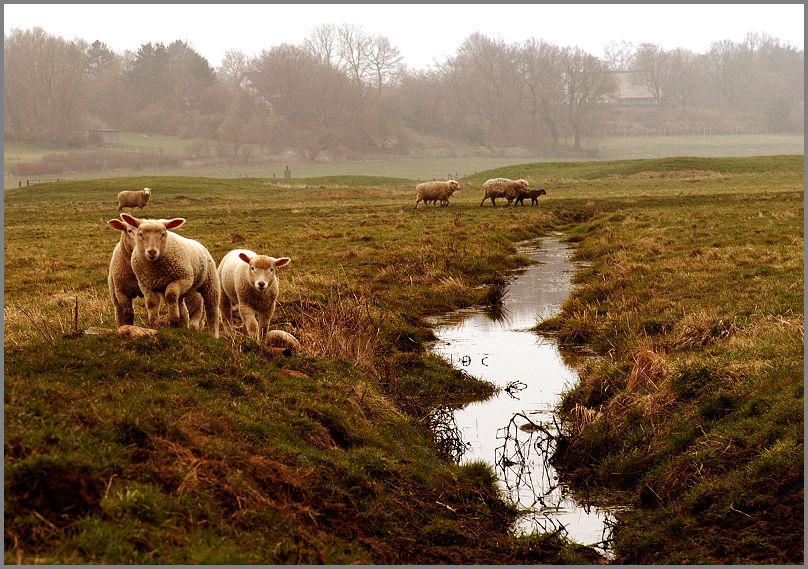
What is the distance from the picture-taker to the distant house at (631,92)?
170 metres

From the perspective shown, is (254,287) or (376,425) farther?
(254,287)

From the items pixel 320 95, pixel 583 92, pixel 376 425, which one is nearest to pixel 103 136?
pixel 320 95

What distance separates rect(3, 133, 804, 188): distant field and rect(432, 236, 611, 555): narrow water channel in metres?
74.6

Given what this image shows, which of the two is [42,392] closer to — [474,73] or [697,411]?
[697,411]

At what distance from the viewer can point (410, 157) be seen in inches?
5182

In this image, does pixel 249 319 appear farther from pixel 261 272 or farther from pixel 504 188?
pixel 504 188

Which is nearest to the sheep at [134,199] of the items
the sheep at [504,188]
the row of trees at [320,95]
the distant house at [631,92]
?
the sheep at [504,188]

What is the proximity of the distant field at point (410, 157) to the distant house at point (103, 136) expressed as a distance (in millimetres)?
1502

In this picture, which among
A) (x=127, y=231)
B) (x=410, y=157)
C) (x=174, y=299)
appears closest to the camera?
(x=174, y=299)

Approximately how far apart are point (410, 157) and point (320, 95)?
57.4ft

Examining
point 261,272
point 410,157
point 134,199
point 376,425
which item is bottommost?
point 376,425

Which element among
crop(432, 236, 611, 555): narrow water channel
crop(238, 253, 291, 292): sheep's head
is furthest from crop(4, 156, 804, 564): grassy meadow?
crop(238, 253, 291, 292): sheep's head

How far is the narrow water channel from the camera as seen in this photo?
388 inches

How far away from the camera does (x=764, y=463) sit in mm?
8969
